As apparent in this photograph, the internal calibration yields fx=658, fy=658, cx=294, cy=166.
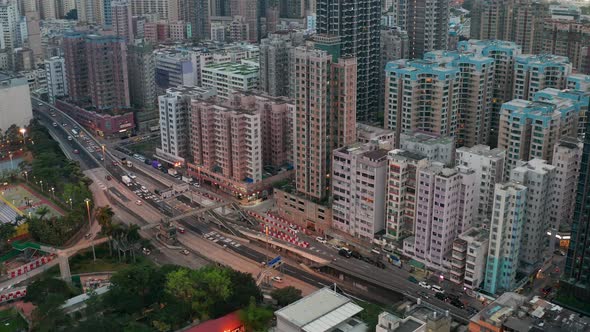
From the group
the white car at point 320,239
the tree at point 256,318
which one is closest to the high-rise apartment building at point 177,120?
the white car at point 320,239

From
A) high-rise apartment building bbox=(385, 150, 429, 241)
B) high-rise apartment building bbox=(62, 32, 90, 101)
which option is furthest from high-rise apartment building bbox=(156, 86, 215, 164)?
high-rise apartment building bbox=(385, 150, 429, 241)

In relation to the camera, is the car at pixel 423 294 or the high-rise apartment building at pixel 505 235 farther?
the car at pixel 423 294

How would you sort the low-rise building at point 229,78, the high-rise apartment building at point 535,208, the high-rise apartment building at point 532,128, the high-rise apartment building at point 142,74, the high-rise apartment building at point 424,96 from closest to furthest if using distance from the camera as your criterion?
1. the high-rise apartment building at point 535,208
2. the high-rise apartment building at point 532,128
3. the high-rise apartment building at point 424,96
4. the low-rise building at point 229,78
5. the high-rise apartment building at point 142,74

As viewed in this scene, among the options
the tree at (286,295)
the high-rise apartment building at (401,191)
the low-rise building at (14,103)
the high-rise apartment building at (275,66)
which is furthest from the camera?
the high-rise apartment building at (275,66)

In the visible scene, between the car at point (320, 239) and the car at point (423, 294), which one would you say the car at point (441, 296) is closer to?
the car at point (423, 294)

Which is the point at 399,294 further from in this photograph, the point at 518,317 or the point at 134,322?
the point at 134,322

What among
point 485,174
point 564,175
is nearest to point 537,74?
point 564,175
